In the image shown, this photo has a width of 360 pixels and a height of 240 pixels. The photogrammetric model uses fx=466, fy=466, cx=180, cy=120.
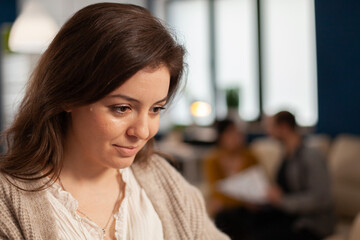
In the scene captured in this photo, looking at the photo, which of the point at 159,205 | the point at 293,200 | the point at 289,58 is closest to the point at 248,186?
the point at 293,200

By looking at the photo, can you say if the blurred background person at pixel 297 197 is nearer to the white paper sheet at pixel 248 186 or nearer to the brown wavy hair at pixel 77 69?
the white paper sheet at pixel 248 186

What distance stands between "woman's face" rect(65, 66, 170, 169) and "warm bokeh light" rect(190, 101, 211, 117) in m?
4.53

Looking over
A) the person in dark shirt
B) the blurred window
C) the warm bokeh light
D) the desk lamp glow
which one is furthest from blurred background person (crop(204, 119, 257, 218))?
the warm bokeh light

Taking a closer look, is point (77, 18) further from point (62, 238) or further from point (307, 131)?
point (307, 131)

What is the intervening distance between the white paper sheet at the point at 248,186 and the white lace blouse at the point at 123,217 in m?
2.02

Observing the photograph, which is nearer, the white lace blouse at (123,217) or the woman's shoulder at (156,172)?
the white lace blouse at (123,217)

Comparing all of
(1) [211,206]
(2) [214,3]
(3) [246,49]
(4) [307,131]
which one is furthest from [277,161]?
(2) [214,3]

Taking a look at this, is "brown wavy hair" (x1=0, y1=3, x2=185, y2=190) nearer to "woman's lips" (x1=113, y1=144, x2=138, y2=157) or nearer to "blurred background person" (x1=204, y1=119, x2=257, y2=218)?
"woman's lips" (x1=113, y1=144, x2=138, y2=157)

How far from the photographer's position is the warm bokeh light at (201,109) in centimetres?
564

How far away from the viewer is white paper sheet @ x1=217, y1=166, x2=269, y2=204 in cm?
322

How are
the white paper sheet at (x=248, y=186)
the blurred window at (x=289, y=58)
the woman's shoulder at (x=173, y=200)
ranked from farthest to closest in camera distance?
the blurred window at (x=289, y=58), the white paper sheet at (x=248, y=186), the woman's shoulder at (x=173, y=200)

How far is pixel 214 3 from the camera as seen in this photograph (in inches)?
237

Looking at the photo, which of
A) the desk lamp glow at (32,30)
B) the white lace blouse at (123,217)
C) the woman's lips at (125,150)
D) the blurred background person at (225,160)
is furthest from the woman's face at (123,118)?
the desk lamp glow at (32,30)

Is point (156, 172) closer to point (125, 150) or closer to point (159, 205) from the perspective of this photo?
point (159, 205)
